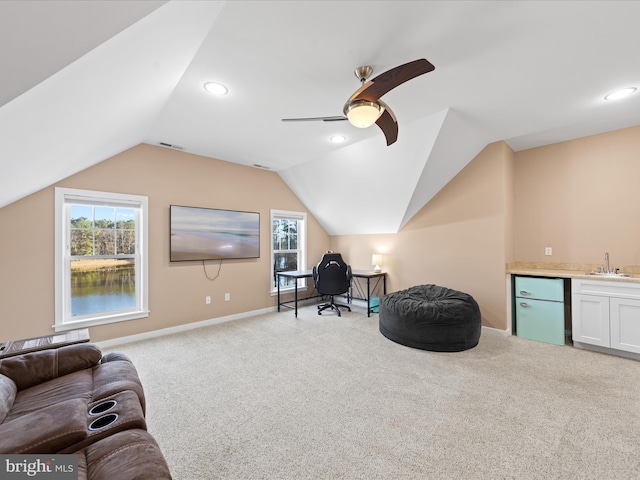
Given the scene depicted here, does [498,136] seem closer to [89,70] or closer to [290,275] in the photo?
[290,275]

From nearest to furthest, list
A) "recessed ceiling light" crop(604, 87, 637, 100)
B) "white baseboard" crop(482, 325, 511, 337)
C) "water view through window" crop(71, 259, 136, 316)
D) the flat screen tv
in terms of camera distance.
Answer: "recessed ceiling light" crop(604, 87, 637, 100)
"water view through window" crop(71, 259, 136, 316)
"white baseboard" crop(482, 325, 511, 337)
the flat screen tv

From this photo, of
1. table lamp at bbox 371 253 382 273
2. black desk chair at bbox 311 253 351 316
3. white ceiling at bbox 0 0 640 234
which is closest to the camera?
white ceiling at bbox 0 0 640 234

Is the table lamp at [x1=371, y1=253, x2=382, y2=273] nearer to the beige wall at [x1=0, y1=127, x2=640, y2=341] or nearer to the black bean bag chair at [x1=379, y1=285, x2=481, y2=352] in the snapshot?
the beige wall at [x1=0, y1=127, x2=640, y2=341]

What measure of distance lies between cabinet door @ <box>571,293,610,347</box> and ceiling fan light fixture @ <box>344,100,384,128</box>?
3.27 m

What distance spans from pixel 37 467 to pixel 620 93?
4575 millimetres

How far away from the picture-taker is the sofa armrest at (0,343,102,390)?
1.59 m

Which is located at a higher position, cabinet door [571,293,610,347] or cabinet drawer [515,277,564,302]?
cabinet drawer [515,277,564,302]

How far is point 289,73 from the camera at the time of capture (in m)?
2.21

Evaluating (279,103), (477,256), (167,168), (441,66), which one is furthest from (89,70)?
(477,256)

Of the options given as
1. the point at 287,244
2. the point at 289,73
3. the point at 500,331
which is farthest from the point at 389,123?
the point at 287,244

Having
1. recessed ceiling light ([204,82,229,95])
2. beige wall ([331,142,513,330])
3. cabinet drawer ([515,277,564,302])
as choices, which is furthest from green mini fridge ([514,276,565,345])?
recessed ceiling light ([204,82,229,95])

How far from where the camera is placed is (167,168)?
12.8 feet

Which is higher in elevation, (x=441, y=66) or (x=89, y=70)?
(x=441, y=66)

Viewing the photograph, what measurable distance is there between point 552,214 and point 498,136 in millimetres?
1369
